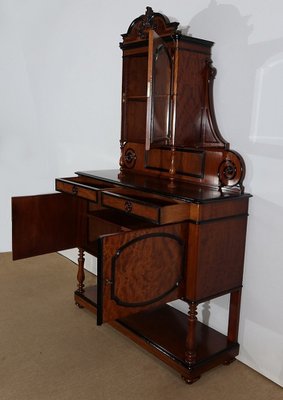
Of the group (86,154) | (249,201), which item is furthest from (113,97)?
(249,201)

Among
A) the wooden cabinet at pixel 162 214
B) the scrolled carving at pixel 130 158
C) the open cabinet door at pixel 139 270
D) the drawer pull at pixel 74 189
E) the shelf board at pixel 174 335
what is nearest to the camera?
the open cabinet door at pixel 139 270

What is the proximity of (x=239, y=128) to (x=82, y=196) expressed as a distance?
38.5 inches

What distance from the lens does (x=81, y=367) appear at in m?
2.34

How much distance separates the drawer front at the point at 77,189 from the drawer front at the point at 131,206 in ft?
0.42

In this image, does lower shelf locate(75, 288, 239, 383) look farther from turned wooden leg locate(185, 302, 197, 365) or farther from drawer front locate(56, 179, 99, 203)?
drawer front locate(56, 179, 99, 203)

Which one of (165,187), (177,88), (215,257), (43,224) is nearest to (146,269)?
(215,257)

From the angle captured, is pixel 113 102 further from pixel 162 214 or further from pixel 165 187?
pixel 162 214

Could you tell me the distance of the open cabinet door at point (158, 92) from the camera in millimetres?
2143

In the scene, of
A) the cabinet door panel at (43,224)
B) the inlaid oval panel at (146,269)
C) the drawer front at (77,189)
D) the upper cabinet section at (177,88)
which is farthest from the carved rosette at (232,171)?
the cabinet door panel at (43,224)

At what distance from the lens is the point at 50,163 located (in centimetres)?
412

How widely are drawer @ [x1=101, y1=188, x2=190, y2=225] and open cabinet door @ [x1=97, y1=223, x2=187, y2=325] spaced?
5cm

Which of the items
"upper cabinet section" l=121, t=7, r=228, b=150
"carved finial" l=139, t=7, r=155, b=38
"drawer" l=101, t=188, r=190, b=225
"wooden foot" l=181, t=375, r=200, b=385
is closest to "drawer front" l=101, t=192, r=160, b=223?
"drawer" l=101, t=188, r=190, b=225

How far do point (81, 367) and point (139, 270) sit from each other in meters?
0.78

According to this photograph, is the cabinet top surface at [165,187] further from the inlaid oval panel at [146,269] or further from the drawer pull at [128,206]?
the inlaid oval panel at [146,269]
